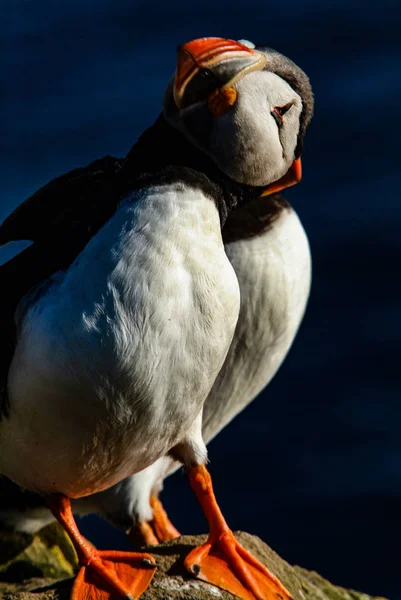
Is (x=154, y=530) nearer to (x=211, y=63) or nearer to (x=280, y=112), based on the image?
(x=280, y=112)

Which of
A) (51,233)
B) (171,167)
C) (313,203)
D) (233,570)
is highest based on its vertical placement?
(171,167)

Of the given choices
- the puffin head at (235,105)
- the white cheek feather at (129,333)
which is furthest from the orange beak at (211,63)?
the white cheek feather at (129,333)

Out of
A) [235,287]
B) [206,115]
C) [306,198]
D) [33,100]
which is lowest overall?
[306,198]

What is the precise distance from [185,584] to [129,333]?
77 centimetres

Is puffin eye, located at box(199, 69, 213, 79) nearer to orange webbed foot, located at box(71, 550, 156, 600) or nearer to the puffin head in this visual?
the puffin head

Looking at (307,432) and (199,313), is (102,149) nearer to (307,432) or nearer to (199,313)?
(307,432)

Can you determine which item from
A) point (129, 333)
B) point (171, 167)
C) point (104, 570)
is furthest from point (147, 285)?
point (104, 570)

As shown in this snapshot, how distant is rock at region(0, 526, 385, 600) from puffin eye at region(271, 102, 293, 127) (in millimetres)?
1256

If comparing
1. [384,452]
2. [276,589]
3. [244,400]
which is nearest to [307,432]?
[384,452]

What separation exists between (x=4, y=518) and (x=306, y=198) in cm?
283

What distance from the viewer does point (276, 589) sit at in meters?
3.91

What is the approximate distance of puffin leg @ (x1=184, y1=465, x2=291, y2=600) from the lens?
3.83 metres

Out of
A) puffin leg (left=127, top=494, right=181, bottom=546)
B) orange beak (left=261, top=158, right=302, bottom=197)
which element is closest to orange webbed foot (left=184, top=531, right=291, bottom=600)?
puffin leg (left=127, top=494, right=181, bottom=546)

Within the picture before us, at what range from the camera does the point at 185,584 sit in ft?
12.3
